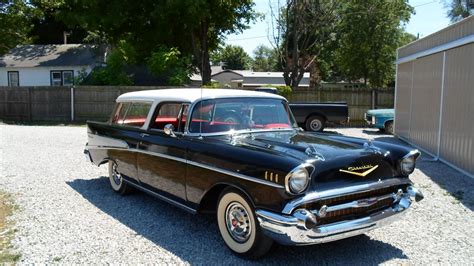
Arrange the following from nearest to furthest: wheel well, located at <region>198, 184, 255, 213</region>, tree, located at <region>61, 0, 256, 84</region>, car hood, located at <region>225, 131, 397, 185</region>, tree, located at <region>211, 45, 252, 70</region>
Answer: car hood, located at <region>225, 131, 397, 185</region> < wheel well, located at <region>198, 184, 255, 213</region> < tree, located at <region>61, 0, 256, 84</region> < tree, located at <region>211, 45, 252, 70</region>

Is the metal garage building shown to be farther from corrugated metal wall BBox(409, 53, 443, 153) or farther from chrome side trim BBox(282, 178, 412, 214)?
chrome side trim BBox(282, 178, 412, 214)

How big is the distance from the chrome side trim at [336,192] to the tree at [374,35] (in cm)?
2828

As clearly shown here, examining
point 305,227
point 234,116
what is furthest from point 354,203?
point 234,116

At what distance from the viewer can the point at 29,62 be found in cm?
3011

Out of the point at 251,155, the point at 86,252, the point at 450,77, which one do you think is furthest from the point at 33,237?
Answer: the point at 450,77

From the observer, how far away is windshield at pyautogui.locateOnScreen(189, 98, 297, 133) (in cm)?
532

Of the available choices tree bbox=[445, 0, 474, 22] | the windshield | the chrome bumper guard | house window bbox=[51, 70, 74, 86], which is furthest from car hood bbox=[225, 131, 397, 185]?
tree bbox=[445, 0, 474, 22]

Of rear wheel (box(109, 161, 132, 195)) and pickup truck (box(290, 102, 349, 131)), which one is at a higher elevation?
pickup truck (box(290, 102, 349, 131))

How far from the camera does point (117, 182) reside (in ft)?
23.6

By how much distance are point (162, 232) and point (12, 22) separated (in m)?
28.2

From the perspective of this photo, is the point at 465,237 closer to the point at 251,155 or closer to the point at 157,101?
the point at 251,155

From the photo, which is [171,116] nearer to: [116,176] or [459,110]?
[116,176]

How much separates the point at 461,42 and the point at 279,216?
7312 millimetres

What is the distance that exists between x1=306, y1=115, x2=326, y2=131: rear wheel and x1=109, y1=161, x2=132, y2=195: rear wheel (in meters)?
10.6
